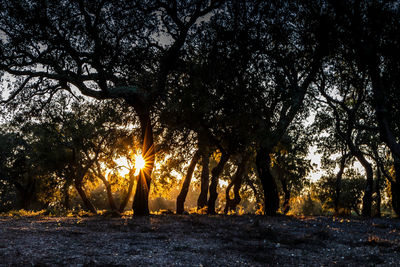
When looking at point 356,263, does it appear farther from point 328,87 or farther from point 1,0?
point 1,0

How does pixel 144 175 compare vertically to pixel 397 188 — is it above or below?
below

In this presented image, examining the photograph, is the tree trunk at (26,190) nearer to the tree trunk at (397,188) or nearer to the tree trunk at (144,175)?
the tree trunk at (144,175)

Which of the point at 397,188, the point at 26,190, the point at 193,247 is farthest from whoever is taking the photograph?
the point at 26,190

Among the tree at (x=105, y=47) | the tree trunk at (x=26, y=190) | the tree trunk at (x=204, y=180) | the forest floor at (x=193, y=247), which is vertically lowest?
the tree trunk at (x=26, y=190)

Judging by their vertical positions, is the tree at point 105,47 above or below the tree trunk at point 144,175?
above

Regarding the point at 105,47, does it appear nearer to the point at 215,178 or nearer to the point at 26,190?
the point at 215,178

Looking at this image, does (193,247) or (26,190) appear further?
(26,190)

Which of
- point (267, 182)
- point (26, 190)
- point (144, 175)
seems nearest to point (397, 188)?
point (267, 182)

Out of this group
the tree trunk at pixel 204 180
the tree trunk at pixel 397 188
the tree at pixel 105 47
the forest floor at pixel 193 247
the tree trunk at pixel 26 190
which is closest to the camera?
the forest floor at pixel 193 247

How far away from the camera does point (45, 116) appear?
2019 centimetres

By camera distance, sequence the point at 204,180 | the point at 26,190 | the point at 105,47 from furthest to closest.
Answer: the point at 26,190 → the point at 204,180 → the point at 105,47

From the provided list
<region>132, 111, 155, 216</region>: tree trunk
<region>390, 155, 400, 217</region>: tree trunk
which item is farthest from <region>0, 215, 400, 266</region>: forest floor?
<region>390, 155, 400, 217</region>: tree trunk

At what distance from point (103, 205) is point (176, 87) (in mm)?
59011

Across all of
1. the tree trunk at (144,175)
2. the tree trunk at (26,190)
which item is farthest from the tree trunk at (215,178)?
the tree trunk at (26,190)
